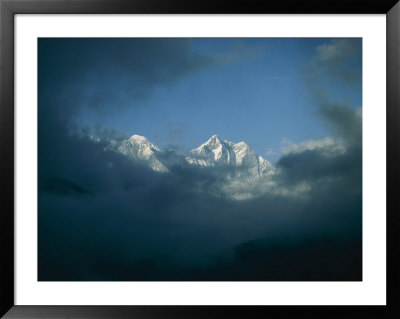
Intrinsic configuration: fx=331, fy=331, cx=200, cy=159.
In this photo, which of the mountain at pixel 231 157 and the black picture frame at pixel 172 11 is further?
the mountain at pixel 231 157

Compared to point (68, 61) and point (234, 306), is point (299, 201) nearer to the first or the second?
point (234, 306)

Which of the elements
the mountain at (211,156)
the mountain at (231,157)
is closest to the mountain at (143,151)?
the mountain at (211,156)

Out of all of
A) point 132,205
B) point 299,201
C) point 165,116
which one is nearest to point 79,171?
point 132,205

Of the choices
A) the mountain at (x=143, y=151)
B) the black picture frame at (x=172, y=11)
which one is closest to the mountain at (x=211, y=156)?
the mountain at (x=143, y=151)

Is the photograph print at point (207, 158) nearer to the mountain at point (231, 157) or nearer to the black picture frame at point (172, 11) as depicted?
the mountain at point (231, 157)

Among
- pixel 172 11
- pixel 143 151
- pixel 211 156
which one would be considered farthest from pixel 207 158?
pixel 172 11

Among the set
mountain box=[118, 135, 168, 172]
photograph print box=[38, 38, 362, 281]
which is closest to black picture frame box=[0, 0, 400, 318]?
photograph print box=[38, 38, 362, 281]

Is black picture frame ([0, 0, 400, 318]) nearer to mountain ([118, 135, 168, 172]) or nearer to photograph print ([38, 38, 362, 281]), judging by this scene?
photograph print ([38, 38, 362, 281])
